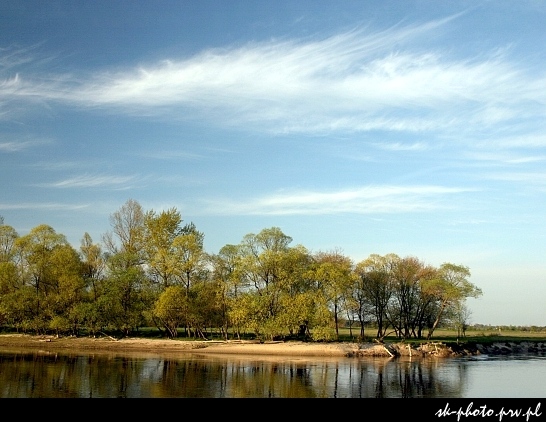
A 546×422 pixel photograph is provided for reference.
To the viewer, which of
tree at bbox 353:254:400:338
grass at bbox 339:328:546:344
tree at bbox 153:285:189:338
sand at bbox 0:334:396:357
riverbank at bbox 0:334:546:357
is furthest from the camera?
tree at bbox 353:254:400:338

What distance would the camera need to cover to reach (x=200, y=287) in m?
73.6

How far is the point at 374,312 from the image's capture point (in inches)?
3258

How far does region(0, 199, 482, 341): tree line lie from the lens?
232 feet

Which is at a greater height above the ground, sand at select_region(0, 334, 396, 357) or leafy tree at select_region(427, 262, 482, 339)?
leafy tree at select_region(427, 262, 482, 339)

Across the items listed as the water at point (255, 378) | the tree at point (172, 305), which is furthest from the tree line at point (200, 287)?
the water at point (255, 378)

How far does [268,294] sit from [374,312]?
20179mm

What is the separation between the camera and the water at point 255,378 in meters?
32.2

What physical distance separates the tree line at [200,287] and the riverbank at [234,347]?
1.88m

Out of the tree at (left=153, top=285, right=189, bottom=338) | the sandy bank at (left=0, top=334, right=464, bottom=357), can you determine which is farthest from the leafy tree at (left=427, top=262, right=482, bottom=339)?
the tree at (left=153, top=285, right=189, bottom=338)

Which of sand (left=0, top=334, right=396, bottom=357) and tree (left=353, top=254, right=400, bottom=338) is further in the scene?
tree (left=353, top=254, right=400, bottom=338)

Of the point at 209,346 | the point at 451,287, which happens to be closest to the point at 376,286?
the point at 451,287

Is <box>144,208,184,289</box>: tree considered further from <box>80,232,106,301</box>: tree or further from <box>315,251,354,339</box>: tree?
<box>315,251,354,339</box>: tree

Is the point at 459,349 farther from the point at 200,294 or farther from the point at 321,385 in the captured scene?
the point at 321,385

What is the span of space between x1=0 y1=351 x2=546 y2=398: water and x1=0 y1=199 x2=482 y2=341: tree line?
1338cm
